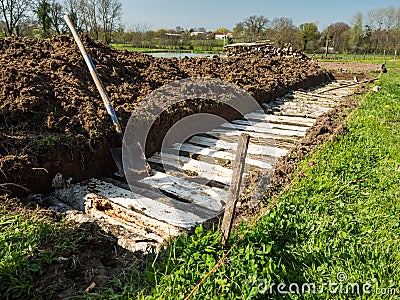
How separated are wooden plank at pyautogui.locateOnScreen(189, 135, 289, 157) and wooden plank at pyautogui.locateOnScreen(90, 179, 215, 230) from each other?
1.68 m

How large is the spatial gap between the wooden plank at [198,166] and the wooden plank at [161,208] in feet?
2.32

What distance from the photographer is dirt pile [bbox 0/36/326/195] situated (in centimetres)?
321

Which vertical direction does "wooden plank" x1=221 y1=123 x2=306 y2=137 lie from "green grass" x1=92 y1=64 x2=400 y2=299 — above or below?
above

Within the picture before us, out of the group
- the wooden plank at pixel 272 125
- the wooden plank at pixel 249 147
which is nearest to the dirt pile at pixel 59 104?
the wooden plank at pixel 249 147

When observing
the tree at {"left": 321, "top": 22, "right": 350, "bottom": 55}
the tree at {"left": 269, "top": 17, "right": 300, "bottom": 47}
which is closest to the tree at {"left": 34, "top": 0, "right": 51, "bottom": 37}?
the tree at {"left": 269, "top": 17, "right": 300, "bottom": 47}

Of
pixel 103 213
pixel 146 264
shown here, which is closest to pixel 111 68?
pixel 103 213

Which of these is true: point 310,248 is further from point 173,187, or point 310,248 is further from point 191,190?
point 173,187

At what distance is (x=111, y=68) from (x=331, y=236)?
458cm

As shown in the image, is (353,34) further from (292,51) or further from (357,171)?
(357,171)

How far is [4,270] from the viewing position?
6.33ft

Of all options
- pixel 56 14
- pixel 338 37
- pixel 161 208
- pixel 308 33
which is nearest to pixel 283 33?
pixel 308 33

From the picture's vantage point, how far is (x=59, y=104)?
3982 mm

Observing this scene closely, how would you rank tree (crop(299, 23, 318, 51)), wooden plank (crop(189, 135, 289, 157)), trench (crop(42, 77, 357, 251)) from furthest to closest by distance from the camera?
tree (crop(299, 23, 318, 51)) < wooden plank (crop(189, 135, 289, 157)) < trench (crop(42, 77, 357, 251))

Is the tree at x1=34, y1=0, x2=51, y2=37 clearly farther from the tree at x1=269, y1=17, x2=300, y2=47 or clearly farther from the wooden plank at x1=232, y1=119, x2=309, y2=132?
the wooden plank at x1=232, y1=119, x2=309, y2=132
